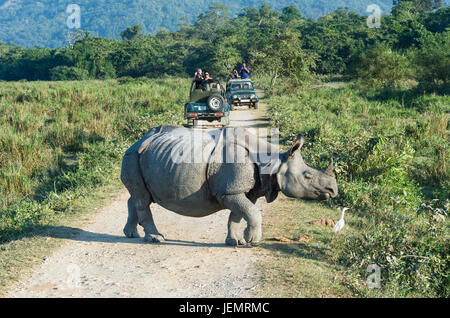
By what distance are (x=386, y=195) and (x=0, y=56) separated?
240ft

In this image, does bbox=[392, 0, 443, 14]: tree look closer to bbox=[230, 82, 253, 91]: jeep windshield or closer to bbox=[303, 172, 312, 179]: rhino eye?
bbox=[230, 82, 253, 91]: jeep windshield

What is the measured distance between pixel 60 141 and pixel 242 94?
8.92 metres

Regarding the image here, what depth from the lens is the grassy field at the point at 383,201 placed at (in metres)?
6.50

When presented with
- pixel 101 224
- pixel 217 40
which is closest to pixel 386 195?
pixel 101 224

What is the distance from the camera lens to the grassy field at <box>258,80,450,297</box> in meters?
6.50

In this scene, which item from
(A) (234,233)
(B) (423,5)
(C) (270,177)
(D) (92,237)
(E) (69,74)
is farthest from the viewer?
(B) (423,5)

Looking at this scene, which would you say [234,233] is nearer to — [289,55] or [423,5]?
[289,55]

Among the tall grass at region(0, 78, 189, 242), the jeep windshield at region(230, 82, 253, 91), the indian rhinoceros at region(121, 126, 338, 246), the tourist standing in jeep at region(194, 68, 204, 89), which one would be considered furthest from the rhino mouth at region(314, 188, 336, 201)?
the jeep windshield at region(230, 82, 253, 91)

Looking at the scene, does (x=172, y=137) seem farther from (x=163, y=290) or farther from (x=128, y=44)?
(x=128, y=44)

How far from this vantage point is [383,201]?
955 cm

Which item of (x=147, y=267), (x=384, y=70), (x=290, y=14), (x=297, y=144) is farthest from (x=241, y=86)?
(x=290, y=14)

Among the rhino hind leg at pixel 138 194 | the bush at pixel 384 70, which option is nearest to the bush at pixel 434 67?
the bush at pixel 384 70

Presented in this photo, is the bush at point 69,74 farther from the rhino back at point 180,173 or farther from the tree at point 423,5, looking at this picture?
the tree at point 423,5

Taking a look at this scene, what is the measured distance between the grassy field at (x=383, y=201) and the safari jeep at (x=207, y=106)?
181 cm
